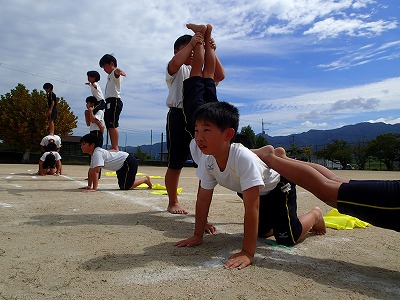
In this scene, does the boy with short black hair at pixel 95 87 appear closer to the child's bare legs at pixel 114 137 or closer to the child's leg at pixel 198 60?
the child's bare legs at pixel 114 137

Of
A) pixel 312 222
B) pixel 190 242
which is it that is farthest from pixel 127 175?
pixel 312 222

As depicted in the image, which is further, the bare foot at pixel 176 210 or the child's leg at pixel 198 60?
the bare foot at pixel 176 210

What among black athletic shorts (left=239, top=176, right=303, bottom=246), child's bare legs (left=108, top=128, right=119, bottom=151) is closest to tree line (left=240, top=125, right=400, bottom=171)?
child's bare legs (left=108, top=128, right=119, bottom=151)

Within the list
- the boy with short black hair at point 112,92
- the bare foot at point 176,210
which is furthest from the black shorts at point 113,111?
the bare foot at point 176,210

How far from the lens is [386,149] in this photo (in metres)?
49.7

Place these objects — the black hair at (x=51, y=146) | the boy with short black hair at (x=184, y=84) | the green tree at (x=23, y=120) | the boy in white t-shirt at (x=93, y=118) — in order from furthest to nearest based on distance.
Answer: the green tree at (x=23, y=120) → the black hair at (x=51, y=146) → the boy in white t-shirt at (x=93, y=118) → the boy with short black hair at (x=184, y=84)

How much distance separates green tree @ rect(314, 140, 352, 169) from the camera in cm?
5616

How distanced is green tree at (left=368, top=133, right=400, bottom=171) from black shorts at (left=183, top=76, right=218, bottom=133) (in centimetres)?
4954

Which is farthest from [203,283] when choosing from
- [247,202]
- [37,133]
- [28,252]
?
[37,133]

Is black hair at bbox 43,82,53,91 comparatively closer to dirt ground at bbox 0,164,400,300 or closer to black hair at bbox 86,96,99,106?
black hair at bbox 86,96,99,106

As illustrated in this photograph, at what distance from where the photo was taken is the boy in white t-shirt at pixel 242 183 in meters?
2.29

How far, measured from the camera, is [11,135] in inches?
1131

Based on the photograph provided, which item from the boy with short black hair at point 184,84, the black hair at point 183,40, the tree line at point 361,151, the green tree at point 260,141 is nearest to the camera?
the boy with short black hair at point 184,84

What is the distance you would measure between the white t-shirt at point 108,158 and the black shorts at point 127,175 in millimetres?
86
